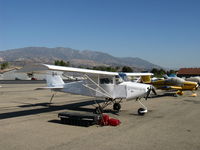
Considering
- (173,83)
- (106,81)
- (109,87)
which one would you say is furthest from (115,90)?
(173,83)

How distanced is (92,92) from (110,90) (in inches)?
43.5

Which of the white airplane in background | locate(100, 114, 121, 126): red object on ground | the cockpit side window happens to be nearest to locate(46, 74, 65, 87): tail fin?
the white airplane in background

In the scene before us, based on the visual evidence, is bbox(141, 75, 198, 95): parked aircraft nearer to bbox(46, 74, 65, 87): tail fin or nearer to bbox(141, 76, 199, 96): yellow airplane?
bbox(141, 76, 199, 96): yellow airplane

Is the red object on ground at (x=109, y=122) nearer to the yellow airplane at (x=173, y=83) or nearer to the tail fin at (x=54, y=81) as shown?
the tail fin at (x=54, y=81)

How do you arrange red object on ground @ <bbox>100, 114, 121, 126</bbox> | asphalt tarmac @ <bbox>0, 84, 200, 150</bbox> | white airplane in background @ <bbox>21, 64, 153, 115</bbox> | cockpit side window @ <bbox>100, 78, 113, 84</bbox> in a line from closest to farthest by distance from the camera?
asphalt tarmac @ <bbox>0, 84, 200, 150</bbox> → red object on ground @ <bbox>100, 114, 121, 126</bbox> → white airplane in background @ <bbox>21, 64, 153, 115</bbox> → cockpit side window @ <bbox>100, 78, 113, 84</bbox>

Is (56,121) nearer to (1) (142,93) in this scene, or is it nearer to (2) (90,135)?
(2) (90,135)

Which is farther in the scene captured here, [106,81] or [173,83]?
[173,83]

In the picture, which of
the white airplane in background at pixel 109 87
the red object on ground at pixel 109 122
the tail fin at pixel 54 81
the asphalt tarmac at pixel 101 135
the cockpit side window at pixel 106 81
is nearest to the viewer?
the asphalt tarmac at pixel 101 135

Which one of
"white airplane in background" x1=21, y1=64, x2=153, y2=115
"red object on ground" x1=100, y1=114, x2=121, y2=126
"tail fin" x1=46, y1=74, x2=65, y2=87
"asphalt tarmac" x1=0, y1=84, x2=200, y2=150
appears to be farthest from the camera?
"tail fin" x1=46, y1=74, x2=65, y2=87

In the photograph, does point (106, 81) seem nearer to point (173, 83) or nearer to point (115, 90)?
point (115, 90)

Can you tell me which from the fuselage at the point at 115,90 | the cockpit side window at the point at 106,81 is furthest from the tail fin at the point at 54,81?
the cockpit side window at the point at 106,81

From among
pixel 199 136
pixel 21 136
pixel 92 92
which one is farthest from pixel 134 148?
pixel 92 92

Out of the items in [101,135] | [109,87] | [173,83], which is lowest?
[101,135]

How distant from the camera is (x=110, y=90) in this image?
13.0 meters
